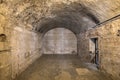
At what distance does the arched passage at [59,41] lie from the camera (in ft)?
42.3

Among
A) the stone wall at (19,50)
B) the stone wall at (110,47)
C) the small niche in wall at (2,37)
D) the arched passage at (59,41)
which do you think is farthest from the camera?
the arched passage at (59,41)

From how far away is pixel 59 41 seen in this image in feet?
42.6

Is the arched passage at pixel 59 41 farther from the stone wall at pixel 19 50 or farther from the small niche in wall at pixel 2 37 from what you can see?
the small niche in wall at pixel 2 37

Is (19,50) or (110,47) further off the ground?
(110,47)

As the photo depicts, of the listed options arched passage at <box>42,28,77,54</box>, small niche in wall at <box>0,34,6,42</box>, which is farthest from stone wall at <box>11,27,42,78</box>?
arched passage at <box>42,28,77,54</box>

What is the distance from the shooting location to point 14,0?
3793mm

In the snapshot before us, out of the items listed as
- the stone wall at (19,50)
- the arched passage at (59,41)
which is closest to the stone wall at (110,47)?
the stone wall at (19,50)

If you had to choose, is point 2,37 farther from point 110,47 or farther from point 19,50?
point 110,47

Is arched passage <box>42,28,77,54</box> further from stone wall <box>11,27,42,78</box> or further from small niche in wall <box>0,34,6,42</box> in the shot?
small niche in wall <box>0,34,6,42</box>

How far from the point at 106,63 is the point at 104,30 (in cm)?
127

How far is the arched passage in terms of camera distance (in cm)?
1290

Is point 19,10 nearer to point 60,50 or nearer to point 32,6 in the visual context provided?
point 32,6

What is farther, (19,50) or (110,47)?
(19,50)

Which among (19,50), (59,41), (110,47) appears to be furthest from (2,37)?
(59,41)
